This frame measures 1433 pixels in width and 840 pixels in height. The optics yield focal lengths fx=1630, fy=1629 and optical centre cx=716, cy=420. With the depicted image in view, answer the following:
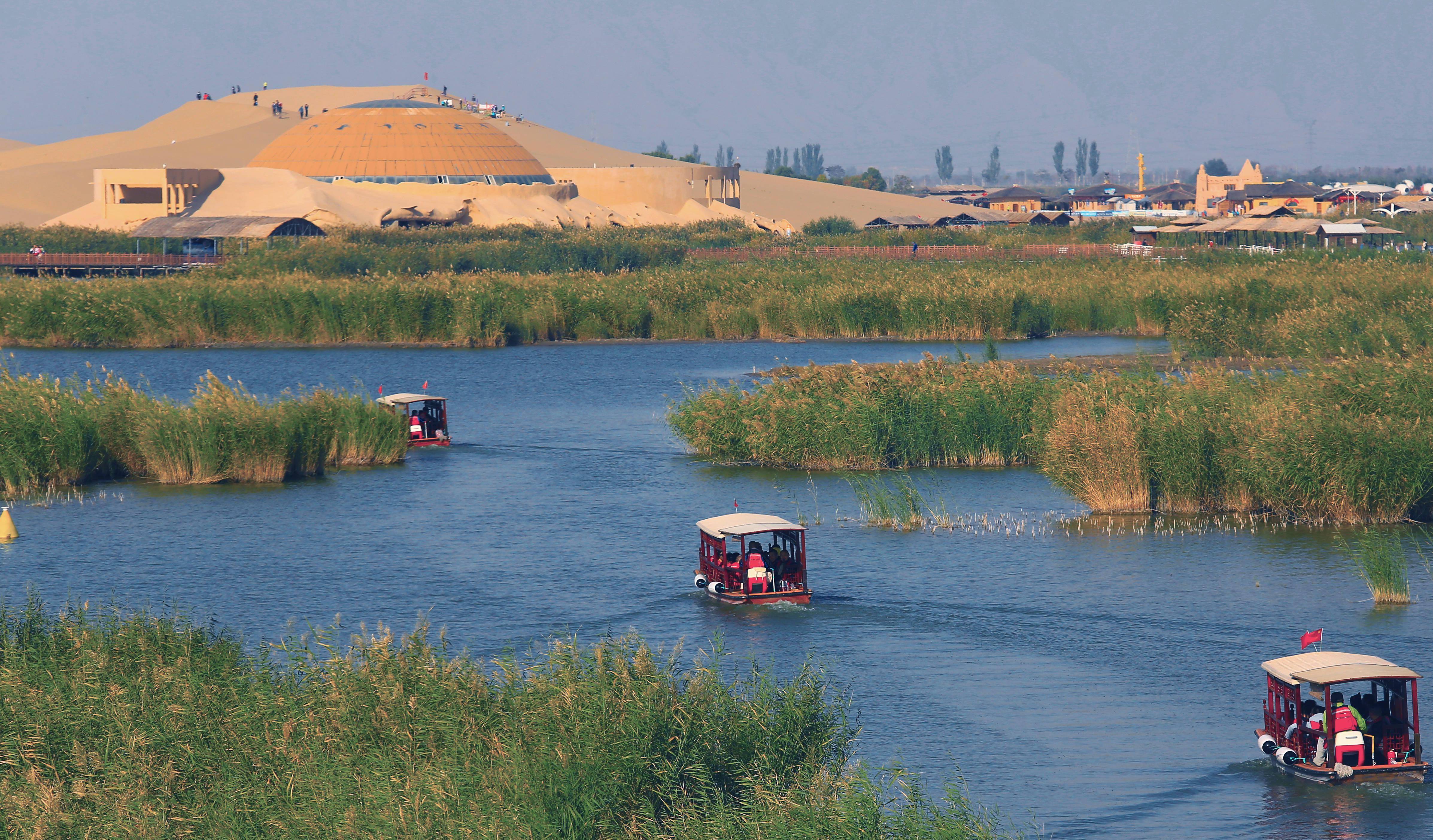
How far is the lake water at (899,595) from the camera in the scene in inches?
782

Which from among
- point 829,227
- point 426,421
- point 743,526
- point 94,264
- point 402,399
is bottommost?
point 743,526

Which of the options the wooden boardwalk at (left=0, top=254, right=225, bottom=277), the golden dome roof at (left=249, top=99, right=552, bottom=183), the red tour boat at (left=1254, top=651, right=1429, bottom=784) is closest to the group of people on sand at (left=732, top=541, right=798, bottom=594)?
the red tour boat at (left=1254, top=651, right=1429, bottom=784)

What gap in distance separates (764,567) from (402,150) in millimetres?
161556

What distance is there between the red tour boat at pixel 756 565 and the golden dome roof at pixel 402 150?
500ft

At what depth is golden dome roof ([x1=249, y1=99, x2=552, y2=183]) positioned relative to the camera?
17862cm

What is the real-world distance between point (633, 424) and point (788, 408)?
11.6 m

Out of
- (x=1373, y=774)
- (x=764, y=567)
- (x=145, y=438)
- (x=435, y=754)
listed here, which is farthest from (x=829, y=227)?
(x=435, y=754)

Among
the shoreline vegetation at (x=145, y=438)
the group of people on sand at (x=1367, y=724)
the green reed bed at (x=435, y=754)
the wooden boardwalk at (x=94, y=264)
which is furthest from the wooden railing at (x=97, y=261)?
the group of people on sand at (x=1367, y=724)

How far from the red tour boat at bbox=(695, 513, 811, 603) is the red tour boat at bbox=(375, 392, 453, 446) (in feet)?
68.3

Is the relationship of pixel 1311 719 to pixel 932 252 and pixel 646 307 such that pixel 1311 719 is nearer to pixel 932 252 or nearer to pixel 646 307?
pixel 646 307

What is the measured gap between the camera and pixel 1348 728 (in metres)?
19.3

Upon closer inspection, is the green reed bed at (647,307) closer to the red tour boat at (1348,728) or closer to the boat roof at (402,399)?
the boat roof at (402,399)

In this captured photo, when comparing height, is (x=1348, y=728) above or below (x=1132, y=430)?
below

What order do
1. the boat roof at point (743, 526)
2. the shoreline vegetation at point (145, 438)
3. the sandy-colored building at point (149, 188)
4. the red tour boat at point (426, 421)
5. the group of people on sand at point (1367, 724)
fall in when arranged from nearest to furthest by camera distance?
the group of people on sand at point (1367, 724), the boat roof at point (743, 526), the shoreline vegetation at point (145, 438), the red tour boat at point (426, 421), the sandy-colored building at point (149, 188)
